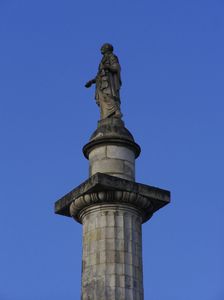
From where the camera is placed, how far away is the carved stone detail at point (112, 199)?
607 inches

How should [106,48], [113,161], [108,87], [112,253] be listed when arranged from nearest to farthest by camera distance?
[112,253] < [113,161] < [108,87] < [106,48]

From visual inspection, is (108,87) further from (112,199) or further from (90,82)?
(112,199)

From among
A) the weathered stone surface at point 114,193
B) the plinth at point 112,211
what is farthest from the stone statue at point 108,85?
the weathered stone surface at point 114,193

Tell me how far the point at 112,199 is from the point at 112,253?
156cm

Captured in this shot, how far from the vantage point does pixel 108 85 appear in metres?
18.0

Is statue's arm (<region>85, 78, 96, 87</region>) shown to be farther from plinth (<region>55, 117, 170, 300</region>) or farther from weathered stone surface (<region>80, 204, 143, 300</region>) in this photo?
weathered stone surface (<region>80, 204, 143, 300</region>)

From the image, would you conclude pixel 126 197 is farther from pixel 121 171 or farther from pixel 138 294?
pixel 138 294

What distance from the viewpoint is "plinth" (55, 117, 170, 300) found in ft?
47.8

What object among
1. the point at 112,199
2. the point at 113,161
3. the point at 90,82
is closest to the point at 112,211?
the point at 112,199

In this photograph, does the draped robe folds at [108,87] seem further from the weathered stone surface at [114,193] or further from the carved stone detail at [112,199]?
the carved stone detail at [112,199]

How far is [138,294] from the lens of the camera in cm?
1468

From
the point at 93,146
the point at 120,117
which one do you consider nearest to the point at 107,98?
the point at 120,117

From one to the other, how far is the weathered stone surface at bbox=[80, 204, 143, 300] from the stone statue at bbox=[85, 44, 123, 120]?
141 inches

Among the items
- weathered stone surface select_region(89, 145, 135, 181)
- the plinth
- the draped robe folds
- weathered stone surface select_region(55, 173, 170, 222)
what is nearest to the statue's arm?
the draped robe folds
